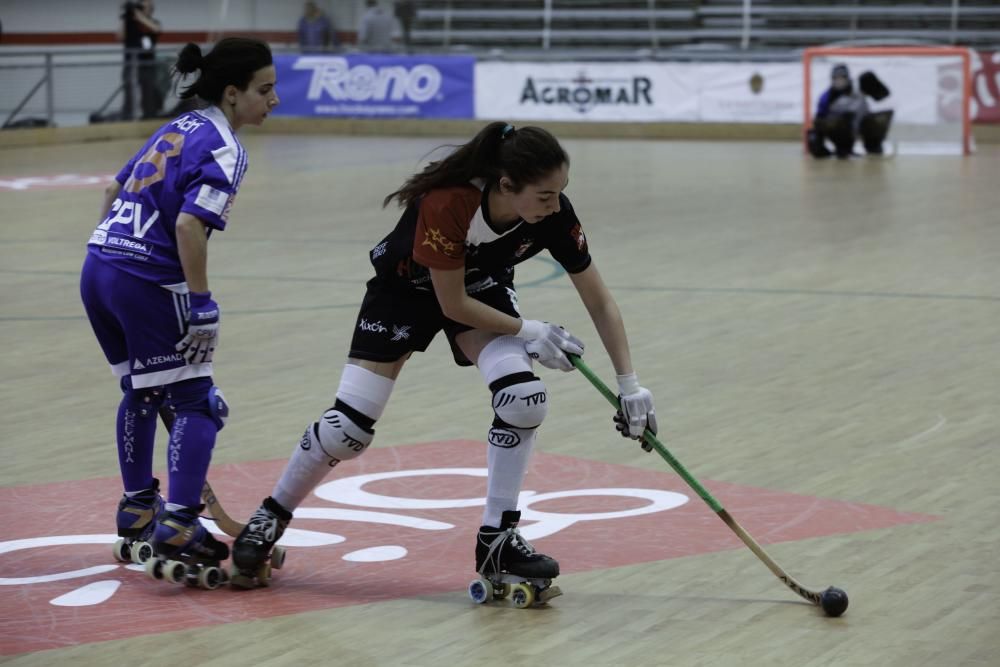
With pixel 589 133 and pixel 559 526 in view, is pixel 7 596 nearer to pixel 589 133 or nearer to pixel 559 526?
pixel 559 526

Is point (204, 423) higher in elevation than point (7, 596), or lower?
higher

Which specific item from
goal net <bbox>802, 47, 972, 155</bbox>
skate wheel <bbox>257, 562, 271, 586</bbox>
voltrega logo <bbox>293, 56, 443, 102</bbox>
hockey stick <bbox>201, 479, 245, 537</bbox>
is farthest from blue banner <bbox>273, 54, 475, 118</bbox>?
skate wheel <bbox>257, 562, 271, 586</bbox>

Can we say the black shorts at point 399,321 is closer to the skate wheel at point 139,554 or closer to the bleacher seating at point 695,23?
the skate wheel at point 139,554

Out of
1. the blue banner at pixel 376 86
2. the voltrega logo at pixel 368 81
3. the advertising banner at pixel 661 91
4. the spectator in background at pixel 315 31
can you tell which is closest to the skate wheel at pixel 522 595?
the advertising banner at pixel 661 91

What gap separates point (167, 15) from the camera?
3312cm

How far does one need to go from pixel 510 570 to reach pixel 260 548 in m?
0.76

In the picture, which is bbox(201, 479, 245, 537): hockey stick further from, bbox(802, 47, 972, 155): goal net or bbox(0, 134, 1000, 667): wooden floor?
bbox(802, 47, 972, 155): goal net

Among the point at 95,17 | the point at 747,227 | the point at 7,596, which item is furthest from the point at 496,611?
the point at 95,17

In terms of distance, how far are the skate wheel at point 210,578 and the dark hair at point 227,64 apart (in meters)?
1.44

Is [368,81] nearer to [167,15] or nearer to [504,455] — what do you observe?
[167,15]

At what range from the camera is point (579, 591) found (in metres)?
4.71

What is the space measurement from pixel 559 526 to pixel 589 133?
19547 millimetres

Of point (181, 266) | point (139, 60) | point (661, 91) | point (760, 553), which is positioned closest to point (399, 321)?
point (181, 266)

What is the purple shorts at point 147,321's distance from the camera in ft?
15.5
